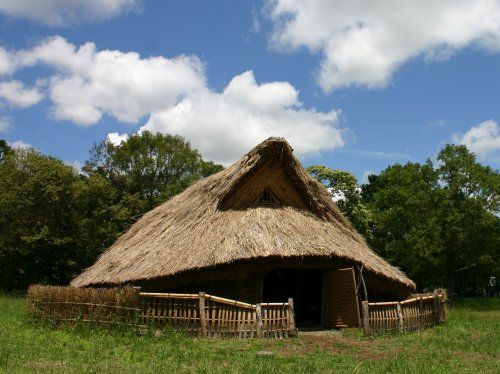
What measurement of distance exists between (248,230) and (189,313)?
3.48 meters

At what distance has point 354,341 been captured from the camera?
A: 1262cm

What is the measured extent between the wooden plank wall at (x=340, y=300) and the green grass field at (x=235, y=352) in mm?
1193

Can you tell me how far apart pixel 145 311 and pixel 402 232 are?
27.5 meters

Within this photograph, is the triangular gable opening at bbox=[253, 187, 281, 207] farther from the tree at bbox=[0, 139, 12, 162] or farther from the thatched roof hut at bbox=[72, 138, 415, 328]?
the tree at bbox=[0, 139, 12, 162]

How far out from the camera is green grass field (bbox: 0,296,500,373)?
897cm

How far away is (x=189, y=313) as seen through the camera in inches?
502

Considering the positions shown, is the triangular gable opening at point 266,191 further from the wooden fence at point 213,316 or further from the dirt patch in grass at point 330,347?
the dirt patch in grass at point 330,347

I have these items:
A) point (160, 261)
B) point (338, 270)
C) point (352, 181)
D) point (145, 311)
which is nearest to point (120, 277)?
point (160, 261)

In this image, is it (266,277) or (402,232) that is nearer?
(266,277)

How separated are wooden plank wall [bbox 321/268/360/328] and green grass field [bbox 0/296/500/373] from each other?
47.0 inches

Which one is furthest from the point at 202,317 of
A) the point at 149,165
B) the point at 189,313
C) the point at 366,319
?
the point at 149,165

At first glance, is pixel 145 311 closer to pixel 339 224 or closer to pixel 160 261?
pixel 160 261

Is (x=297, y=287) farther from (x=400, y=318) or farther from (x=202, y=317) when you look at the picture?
(x=202, y=317)

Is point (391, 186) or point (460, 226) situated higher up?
point (391, 186)
